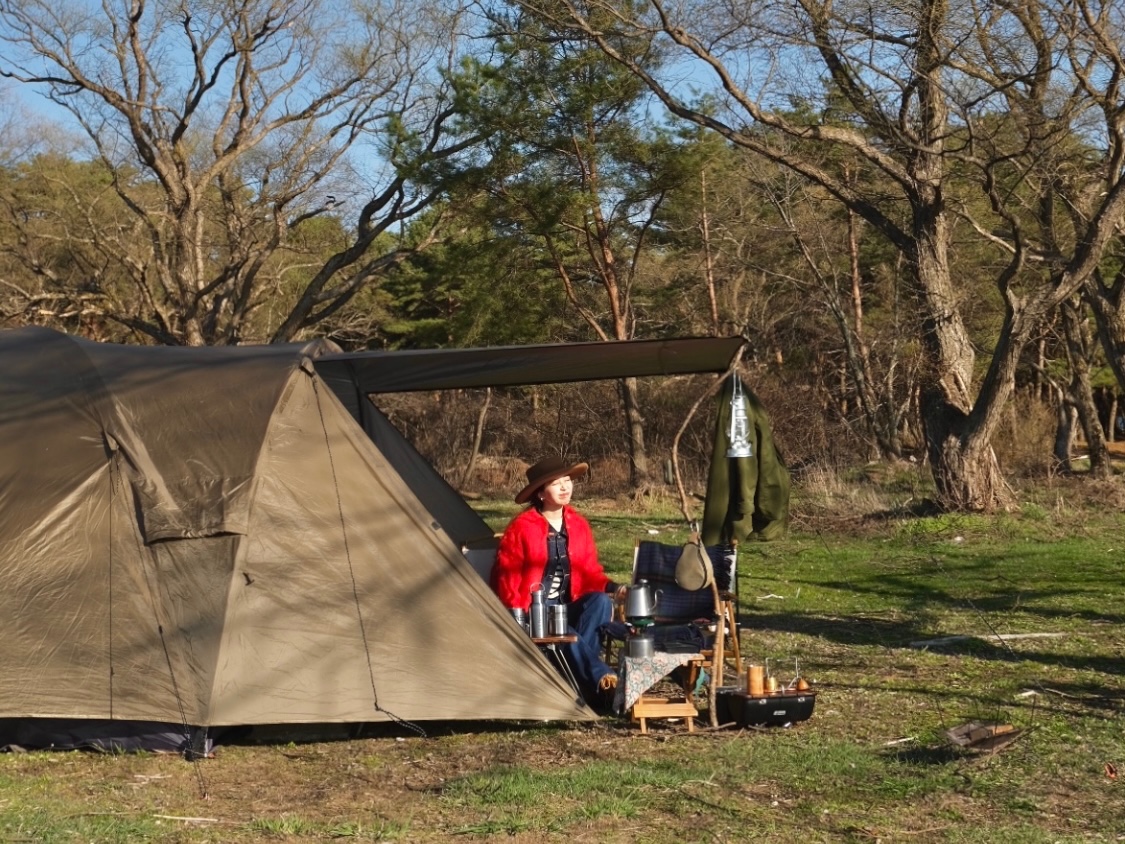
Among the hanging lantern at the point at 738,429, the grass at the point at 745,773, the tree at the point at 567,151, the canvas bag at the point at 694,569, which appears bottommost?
the grass at the point at 745,773

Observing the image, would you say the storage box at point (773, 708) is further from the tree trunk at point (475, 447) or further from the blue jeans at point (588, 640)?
the tree trunk at point (475, 447)

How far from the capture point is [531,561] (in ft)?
22.4

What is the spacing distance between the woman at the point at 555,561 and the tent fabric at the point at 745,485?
0.67 m

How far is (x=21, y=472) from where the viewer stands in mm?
6043

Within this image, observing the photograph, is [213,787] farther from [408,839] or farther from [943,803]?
[943,803]

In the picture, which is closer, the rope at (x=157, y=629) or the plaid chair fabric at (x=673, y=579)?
the rope at (x=157, y=629)

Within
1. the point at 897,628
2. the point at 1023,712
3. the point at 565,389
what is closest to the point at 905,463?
the point at 565,389

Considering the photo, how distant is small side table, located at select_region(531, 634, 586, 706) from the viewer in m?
6.39

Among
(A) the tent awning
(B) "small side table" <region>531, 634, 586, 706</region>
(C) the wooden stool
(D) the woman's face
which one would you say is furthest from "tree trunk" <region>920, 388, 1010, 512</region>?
(C) the wooden stool

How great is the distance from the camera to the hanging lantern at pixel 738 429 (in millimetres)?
6906

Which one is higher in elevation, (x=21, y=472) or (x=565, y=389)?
(x=565, y=389)

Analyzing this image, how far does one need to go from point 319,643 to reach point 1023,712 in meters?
3.24

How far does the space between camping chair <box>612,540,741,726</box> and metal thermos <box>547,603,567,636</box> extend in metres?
0.47

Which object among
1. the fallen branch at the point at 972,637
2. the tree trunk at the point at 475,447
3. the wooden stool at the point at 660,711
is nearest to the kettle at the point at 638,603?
the wooden stool at the point at 660,711
